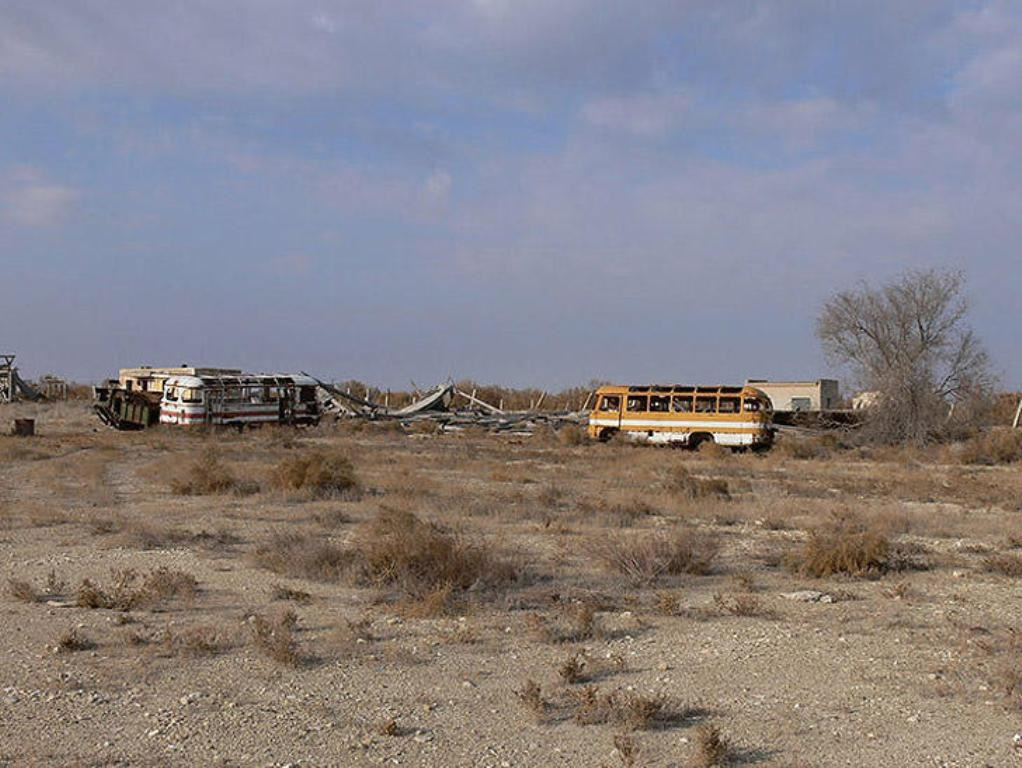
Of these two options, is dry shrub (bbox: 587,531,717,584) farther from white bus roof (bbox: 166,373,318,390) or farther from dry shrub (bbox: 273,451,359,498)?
white bus roof (bbox: 166,373,318,390)

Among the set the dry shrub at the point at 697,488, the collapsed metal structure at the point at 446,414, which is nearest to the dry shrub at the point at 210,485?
the dry shrub at the point at 697,488

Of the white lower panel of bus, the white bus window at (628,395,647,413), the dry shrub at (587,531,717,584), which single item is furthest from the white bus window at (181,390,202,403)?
the dry shrub at (587,531,717,584)

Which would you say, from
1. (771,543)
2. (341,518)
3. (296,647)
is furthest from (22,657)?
(771,543)

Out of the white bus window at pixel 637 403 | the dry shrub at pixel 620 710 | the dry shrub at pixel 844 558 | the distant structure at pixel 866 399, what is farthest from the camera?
the distant structure at pixel 866 399

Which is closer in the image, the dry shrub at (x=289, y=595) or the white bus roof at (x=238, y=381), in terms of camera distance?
the dry shrub at (x=289, y=595)

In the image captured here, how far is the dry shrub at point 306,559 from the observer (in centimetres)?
1234

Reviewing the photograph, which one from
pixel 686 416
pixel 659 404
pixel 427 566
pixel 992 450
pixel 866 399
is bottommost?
pixel 427 566

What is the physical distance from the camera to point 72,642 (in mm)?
8984

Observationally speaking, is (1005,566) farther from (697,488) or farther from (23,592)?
(23,592)

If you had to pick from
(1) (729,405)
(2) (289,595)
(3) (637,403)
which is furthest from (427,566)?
(3) (637,403)

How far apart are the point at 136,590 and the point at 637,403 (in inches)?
1102

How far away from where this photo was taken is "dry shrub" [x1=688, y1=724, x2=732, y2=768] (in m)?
6.51

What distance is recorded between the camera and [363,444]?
38.7m

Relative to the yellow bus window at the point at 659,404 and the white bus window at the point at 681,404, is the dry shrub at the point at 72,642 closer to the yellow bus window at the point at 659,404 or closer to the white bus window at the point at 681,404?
the white bus window at the point at 681,404
